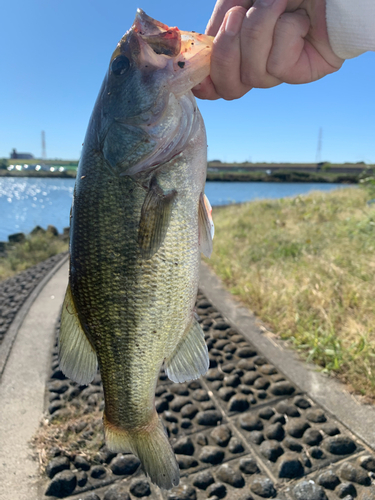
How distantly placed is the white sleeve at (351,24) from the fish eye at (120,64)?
1065 mm

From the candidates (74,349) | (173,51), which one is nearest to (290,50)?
(173,51)

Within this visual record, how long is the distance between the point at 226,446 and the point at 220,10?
3.30 m

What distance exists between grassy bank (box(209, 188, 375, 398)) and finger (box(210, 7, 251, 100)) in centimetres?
303

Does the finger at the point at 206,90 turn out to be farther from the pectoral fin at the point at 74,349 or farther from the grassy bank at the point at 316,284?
the grassy bank at the point at 316,284

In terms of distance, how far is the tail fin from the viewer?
6.20 ft

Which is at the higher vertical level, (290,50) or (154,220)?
(290,50)

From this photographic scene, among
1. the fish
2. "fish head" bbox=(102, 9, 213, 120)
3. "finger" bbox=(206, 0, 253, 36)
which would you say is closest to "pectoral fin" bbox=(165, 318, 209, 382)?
the fish

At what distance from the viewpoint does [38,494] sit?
2.89 meters

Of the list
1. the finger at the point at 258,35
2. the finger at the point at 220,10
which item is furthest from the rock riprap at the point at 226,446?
the finger at the point at 220,10

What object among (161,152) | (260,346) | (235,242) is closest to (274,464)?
(260,346)

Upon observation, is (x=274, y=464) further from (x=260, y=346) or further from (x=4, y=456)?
(x=4, y=456)

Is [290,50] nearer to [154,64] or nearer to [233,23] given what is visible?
[233,23]

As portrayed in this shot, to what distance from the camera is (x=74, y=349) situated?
6.24ft

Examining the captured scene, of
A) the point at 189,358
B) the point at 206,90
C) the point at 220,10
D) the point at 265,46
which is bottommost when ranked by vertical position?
the point at 189,358
